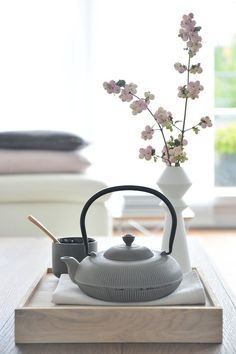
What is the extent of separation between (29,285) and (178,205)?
0.40m

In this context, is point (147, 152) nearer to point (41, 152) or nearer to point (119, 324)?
point (119, 324)

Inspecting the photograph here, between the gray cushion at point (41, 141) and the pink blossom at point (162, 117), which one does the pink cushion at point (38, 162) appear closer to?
the gray cushion at point (41, 141)

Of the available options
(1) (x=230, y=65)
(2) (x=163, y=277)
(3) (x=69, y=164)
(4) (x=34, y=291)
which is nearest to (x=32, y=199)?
(3) (x=69, y=164)

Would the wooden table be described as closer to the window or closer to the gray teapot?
the gray teapot

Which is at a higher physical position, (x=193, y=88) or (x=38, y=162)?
(x=193, y=88)

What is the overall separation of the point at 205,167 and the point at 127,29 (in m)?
1.27

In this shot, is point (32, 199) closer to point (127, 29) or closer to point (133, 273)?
point (133, 273)

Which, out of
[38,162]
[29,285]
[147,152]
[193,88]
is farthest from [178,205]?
[38,162]

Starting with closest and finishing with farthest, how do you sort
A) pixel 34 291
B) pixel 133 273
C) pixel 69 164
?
1. pixel 133 273
2. pixel 34 291
3. pixel 69 164

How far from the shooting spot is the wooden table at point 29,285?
99 centimetres

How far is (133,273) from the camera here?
1018 millimetres

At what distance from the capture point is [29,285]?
1.47 metres

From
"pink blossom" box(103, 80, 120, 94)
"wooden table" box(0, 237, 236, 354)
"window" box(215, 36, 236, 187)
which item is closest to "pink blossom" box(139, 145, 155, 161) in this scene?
"pink blossom" box(103, 80, 120, 94)

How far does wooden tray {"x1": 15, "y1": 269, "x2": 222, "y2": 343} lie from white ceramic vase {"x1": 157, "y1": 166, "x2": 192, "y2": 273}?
384mm
